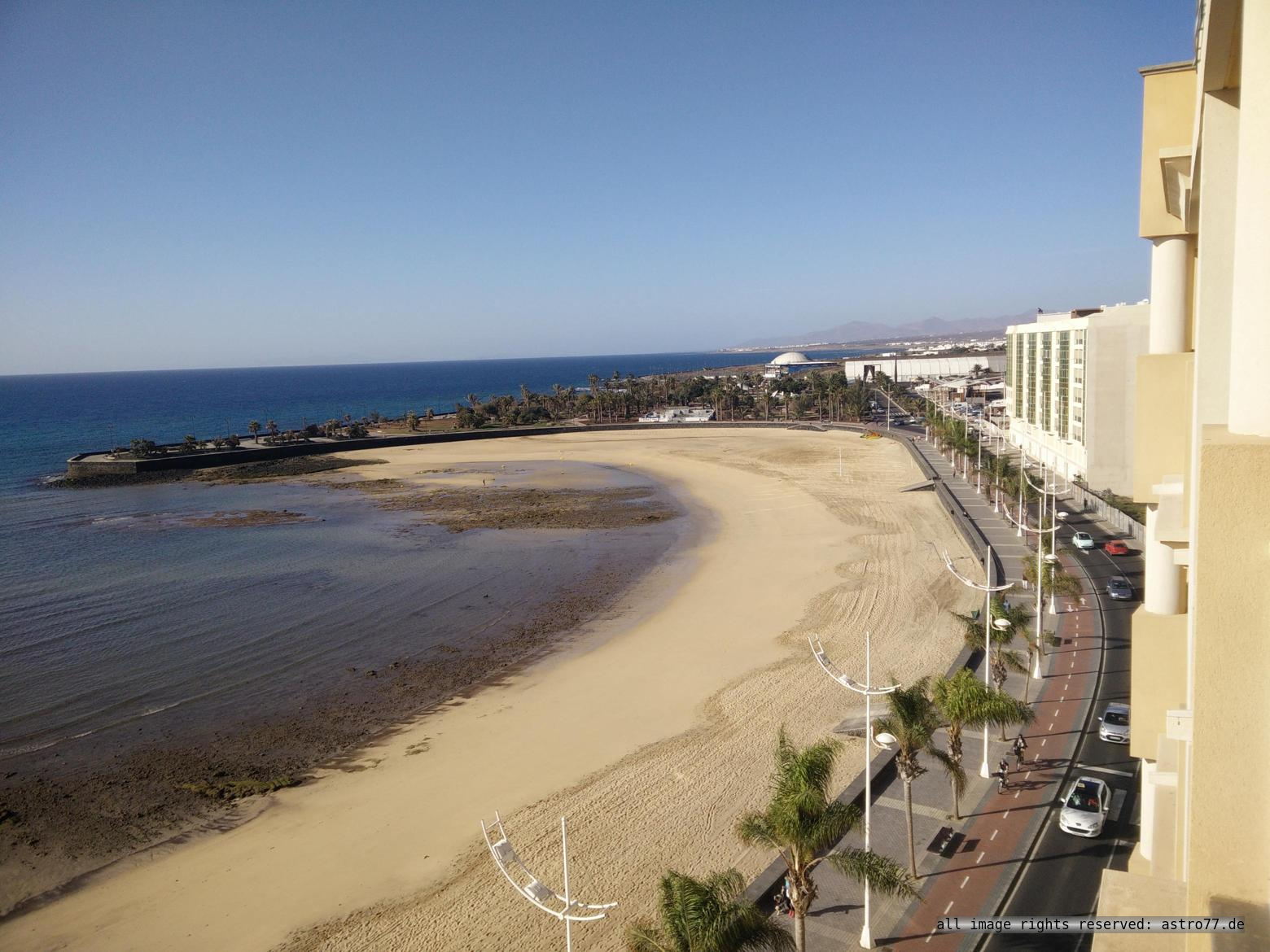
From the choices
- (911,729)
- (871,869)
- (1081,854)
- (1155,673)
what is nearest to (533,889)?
(871,869)

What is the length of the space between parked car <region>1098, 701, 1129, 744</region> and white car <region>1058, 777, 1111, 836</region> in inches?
101

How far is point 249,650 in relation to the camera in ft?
95.0

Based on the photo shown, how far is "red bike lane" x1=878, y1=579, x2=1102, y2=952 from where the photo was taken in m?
12.9

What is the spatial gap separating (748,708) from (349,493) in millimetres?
48429

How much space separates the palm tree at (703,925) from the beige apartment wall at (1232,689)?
7.07 metres

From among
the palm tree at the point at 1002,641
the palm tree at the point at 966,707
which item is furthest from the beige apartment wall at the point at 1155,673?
the palm tree at the point at 1002,641

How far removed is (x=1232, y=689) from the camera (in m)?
2.87

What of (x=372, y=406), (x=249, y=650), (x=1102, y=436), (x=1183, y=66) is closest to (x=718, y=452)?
(x=1102, y=436)

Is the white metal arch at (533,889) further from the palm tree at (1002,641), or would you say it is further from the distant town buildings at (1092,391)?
the distant town buildings at (1092,391)

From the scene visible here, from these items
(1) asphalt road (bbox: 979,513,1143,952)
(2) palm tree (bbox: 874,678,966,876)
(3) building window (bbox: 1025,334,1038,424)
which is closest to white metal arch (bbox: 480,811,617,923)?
(2) palm tree (bbox: 874,678,966,876)

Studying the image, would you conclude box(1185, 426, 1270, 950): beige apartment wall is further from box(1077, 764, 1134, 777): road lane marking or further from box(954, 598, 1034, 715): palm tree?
box(954, 598, 1034, 715): palm tree

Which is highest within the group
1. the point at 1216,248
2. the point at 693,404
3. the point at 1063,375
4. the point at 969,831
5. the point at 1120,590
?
the point at 1216,248

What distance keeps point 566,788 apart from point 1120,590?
65.2 feet

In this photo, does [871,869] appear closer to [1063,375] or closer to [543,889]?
[543,889]
